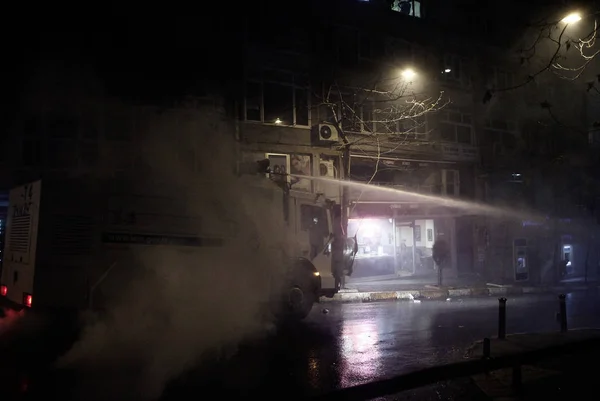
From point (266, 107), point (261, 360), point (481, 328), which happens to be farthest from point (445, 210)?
point (261, 360)

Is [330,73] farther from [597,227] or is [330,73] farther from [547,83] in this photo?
[597,227]

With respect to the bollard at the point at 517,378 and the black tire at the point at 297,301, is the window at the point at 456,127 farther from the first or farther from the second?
the bollard at the point at 517,378

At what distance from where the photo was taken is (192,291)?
24.5 ft

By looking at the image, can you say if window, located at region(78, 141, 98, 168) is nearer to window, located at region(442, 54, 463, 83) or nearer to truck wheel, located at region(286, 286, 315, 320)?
truck wheel, located at region(286, 286, 315, 320)

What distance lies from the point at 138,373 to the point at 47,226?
2655mm

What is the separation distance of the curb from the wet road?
2.98ft

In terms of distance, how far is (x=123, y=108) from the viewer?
1402 centimetres

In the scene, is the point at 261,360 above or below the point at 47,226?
below

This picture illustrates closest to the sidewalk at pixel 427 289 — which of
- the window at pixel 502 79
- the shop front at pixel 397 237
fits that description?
the shop front at pixel 397 237

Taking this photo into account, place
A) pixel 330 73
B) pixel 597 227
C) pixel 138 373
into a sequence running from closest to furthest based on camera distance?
1. pixel 138 373
2. pixel 330 73
3. pixel 597 227

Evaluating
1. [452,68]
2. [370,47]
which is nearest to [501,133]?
[452,68]

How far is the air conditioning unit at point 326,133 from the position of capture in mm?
16109

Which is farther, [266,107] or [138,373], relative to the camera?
[266,107]

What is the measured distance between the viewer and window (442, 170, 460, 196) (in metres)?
19.8
